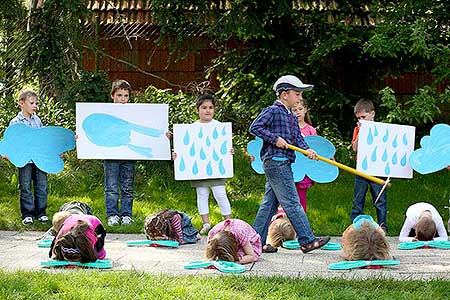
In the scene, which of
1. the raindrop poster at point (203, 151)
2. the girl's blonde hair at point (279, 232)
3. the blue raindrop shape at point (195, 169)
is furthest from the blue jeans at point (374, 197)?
the blue raindrop shape at point (195, 169)

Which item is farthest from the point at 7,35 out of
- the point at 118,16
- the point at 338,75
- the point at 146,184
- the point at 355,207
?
the point at 355,207

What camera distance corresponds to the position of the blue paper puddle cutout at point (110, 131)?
10133 millimetres

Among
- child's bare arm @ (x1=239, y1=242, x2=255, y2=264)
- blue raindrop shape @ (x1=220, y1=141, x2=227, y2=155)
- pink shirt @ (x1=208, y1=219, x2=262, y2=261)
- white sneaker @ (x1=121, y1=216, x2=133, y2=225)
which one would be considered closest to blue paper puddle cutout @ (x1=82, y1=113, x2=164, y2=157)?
white sneaker @ (x1=121, y1=216, x2=133, y2=225)

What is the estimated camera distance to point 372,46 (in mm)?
10648

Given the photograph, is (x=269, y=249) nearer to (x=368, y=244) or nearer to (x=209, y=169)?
(x=368, y=244)

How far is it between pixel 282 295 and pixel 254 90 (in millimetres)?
8019

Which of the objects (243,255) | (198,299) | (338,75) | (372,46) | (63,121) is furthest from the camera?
(338,75)

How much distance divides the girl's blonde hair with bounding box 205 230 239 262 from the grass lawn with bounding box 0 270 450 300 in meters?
0.76

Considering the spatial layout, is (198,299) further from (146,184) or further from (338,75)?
(338,75)

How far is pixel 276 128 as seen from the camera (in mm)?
8227

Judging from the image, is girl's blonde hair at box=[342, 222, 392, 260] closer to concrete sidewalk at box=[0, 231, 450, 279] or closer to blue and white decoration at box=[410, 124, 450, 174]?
concrete sidewalk at box=[0, 231, 450, 279]

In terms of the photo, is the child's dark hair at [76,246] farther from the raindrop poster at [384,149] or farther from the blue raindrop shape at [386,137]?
the blue raindrop shape at [386,137]

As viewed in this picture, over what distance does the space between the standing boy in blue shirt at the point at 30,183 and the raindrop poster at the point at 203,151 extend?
1.78m

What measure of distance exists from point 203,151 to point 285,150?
1.72 metres
